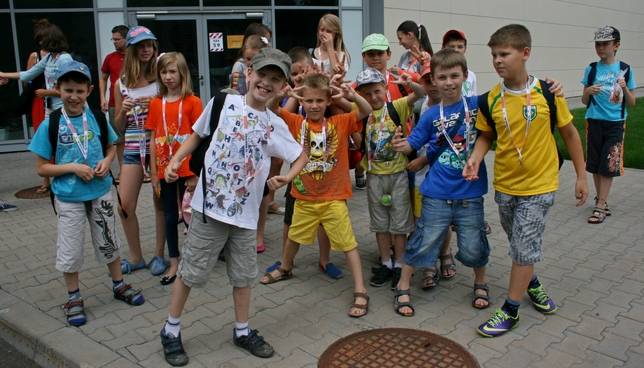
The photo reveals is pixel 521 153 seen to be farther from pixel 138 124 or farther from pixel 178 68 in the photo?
pixel 138 124

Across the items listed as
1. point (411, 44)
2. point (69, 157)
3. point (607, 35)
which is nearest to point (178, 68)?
Result: point (69, 157)

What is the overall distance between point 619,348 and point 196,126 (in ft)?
9.27

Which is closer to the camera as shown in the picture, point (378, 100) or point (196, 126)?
point (196, 126)

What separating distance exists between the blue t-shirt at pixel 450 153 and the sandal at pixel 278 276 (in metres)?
1.37

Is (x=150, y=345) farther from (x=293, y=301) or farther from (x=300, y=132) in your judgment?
(x=300, y=132)

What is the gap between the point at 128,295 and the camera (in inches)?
172

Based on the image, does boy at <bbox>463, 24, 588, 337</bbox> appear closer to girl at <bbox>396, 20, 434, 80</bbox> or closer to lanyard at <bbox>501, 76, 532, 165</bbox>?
lanyard at <bbox>501, 76, 532, 165</bbox>

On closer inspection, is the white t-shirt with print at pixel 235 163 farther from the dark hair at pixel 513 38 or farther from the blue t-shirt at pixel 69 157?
the dark hair at pixel 513 38

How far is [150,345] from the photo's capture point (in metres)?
3.75

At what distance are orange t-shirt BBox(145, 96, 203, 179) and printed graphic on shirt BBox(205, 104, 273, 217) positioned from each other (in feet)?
3.78

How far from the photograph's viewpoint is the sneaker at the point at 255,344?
11.8 feet

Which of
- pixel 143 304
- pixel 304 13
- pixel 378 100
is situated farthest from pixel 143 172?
pixel 304 13

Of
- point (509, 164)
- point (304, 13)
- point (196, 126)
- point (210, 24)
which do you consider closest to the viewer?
point (196, 126)

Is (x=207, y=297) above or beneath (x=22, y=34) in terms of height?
beneath
